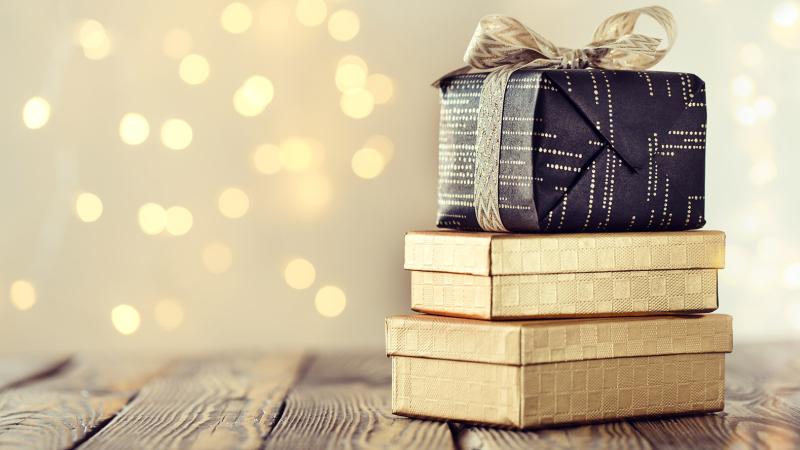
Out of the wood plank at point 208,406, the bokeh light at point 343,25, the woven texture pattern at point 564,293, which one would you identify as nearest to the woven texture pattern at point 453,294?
the woven texture pattern at point 564,293

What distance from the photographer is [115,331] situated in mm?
1558

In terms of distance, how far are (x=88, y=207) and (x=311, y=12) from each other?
0.51 metres

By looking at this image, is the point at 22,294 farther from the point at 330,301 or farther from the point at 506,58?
the point at 506,58

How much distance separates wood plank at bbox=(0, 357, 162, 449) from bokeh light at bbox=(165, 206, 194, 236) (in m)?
0.23

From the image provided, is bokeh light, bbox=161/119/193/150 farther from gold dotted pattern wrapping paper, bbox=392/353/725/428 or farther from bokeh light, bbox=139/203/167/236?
gold dotted pattern wrapping paper, bbox=392/353/725/428

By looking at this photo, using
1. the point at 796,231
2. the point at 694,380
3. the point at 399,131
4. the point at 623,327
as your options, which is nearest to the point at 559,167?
the point at 623,327

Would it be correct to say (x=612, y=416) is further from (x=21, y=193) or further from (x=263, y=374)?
(x=21, y=193)

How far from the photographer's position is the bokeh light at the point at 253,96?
1546 mm

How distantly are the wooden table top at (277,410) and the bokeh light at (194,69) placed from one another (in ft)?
1.55

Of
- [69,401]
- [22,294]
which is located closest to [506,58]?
[69,401]

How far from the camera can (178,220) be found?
1.55 meters

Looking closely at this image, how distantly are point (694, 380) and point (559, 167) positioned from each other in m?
0.31

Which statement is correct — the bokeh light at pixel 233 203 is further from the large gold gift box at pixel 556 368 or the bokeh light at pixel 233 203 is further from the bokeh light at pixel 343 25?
the large gold gift box at pixel 556 368

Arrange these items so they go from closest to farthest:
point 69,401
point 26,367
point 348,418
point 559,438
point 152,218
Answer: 1. point 559,438
2. point 348,418
3. point 69,401
4. point 26,367
5. point 152,218
